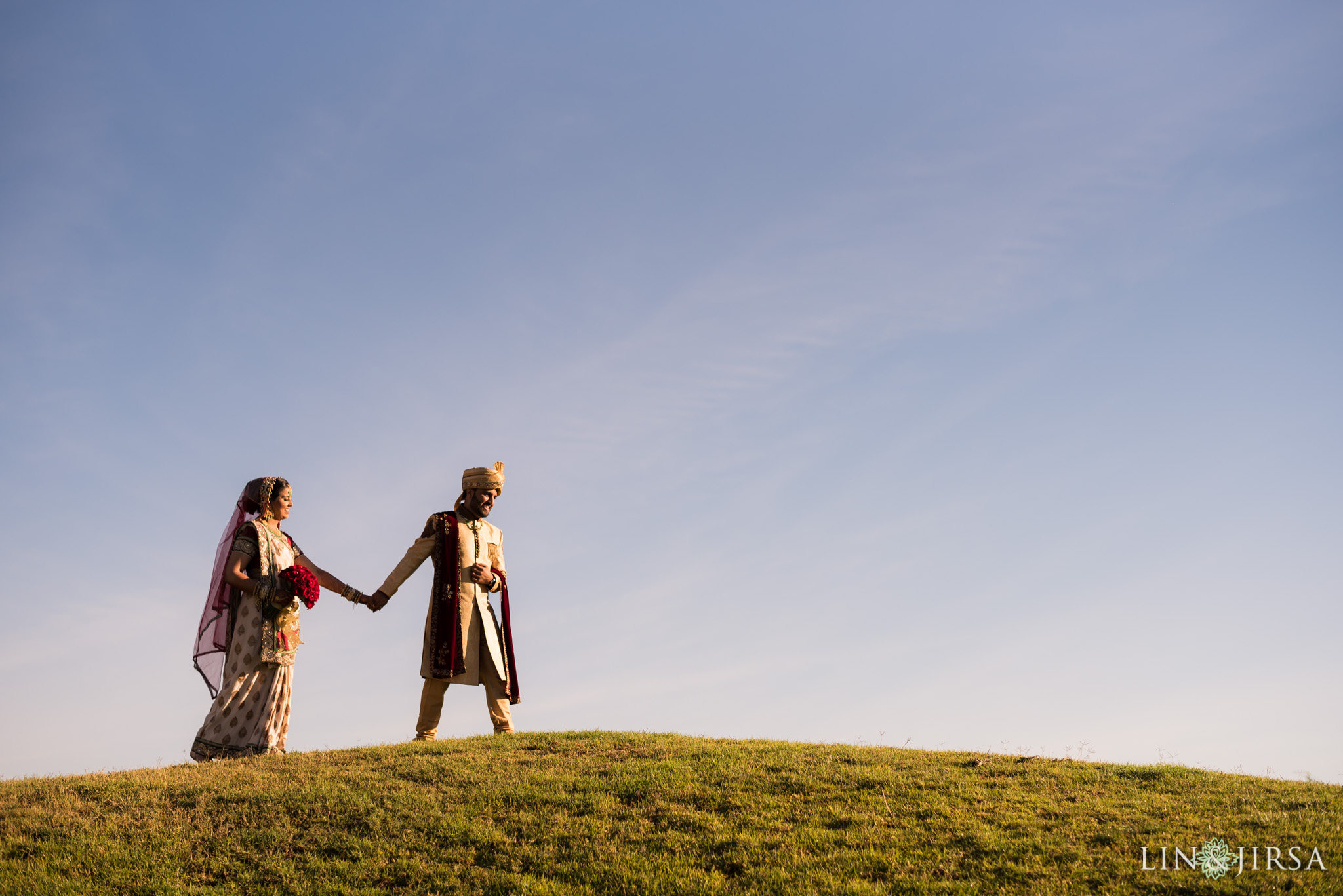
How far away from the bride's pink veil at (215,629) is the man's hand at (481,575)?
2.91 m

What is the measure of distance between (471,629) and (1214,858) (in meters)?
8.46

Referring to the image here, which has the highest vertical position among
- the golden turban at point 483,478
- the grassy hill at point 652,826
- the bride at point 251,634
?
the golden turban at point 483,478

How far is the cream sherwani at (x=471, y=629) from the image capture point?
1220cm

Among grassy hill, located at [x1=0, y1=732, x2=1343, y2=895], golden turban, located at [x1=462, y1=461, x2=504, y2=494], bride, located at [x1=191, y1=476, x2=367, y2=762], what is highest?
golden turban, located at [x1=462, y1=461, x2=504, y2=494]

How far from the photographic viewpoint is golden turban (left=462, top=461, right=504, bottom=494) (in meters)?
12.8

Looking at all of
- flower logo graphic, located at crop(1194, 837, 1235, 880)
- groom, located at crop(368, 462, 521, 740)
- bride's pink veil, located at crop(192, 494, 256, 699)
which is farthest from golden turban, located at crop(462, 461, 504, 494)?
flower logo graphic, located at crop(1194, 837, 1235, 880)

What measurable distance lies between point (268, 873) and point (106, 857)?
4.71 feet

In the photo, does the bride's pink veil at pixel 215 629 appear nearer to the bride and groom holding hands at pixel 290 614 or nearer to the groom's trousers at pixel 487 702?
the bride and groom holding hands at pixel 290 614

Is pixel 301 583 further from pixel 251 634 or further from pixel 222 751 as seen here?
pixel 222 751

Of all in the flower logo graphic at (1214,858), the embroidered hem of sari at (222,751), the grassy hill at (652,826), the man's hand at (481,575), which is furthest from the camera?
the man's hand at (481,575)

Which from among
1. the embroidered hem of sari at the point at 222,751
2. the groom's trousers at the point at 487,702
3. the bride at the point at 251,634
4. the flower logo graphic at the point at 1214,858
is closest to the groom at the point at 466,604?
the groom's trousers at the point at 487,702

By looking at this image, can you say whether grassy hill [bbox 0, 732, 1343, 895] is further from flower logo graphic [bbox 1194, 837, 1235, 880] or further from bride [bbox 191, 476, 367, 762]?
bride [bbox 191, 476, 367, 762]

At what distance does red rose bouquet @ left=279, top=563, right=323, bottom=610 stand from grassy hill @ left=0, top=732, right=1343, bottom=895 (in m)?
1.84

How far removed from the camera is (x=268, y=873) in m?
7.75
